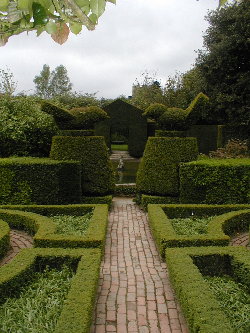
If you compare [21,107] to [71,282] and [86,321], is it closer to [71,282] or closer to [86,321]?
[71,282]

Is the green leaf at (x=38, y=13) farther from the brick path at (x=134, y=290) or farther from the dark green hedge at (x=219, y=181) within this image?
the dark green hedge at (x=219, y=181)

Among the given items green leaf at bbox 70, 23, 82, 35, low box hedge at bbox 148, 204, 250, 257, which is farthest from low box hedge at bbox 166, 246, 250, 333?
green leaf at bbox 70, 23, 82, 35

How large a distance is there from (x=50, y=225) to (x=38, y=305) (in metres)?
3.36

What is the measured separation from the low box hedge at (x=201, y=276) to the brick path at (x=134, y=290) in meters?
0.29

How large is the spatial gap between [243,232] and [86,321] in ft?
19.1

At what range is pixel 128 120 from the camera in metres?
24.7

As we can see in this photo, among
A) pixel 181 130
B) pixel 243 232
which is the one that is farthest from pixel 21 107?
pixel 243 232

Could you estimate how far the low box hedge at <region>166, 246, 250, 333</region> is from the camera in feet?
13.3

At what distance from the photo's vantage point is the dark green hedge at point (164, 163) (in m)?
11.1

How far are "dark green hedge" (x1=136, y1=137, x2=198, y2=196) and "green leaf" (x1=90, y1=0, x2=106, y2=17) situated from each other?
9527mm

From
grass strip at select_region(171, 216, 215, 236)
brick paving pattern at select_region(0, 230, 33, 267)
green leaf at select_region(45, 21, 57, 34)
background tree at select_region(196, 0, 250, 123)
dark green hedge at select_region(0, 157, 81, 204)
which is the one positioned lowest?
brick paving pattern at select_region(0, 230, 33, 267)

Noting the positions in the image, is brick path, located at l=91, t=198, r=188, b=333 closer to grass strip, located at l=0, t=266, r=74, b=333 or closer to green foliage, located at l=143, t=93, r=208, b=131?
grass strip, located at l=0, t=266, r=74, b=333

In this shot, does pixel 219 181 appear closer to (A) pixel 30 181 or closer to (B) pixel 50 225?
(B) pixel 50 225

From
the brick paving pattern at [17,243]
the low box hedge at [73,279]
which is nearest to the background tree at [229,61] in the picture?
the brick paving pattern at [17,243]
